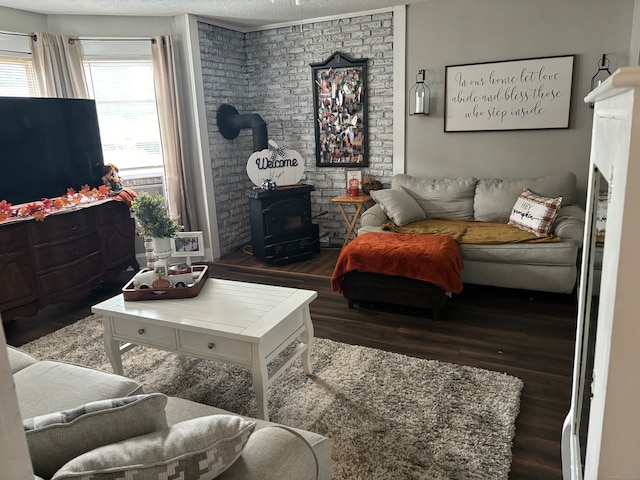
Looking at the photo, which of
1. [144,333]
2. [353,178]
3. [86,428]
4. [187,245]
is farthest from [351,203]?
[86,428]

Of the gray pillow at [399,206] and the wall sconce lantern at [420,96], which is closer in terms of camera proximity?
the gray pillow at [399,206]

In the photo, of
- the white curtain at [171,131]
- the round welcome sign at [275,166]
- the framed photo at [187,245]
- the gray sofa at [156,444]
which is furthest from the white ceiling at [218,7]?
the gray sofa at [156,444]

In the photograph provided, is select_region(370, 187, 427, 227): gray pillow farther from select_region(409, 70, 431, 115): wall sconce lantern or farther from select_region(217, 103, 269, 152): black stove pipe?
select_region(217, 103, 269, 152): black stove pipe

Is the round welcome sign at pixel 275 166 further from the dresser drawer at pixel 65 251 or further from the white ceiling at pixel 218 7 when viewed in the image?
the dresser drawer at pixel 65 251

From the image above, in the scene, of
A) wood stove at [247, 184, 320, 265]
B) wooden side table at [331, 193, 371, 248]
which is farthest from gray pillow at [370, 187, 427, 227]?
wood stove at [247, 184, 320, 265]

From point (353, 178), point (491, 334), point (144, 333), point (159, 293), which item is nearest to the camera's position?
point (144, 333)

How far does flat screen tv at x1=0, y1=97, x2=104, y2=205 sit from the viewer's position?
3627 mm

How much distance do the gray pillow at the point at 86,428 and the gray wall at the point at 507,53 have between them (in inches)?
161

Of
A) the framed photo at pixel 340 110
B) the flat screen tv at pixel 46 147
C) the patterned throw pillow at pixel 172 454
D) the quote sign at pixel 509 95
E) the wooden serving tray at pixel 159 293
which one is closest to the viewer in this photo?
the patterned throw pillow at pixel 172 454

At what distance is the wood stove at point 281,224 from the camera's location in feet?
15.7

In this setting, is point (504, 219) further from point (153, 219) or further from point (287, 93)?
point (153, 219)

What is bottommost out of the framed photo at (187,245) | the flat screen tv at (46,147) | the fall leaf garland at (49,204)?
the framed photo at (187,245)

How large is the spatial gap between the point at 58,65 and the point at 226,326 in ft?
11.6

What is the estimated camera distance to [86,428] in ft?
3.69
